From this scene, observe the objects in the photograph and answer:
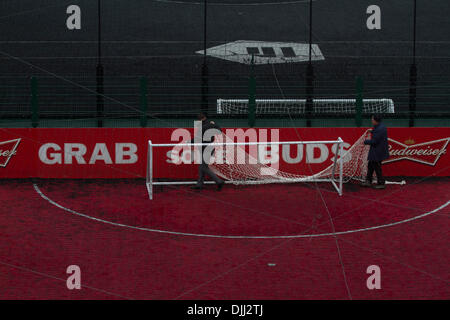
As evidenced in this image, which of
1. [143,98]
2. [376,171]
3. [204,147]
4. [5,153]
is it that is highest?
[143,98]

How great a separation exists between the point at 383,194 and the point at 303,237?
162 inches

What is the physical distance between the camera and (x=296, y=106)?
69.9ft

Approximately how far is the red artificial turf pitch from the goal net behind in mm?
4342

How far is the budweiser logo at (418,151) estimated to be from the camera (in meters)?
17.6

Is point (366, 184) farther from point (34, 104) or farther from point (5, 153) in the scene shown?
point (5, 153)

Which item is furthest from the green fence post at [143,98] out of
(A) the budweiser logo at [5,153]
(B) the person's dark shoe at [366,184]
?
(B) the person's dark shoe at [366,184]

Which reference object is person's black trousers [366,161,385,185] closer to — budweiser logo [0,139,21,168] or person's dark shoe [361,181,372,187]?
person's dark shoe [361,181,372,187]

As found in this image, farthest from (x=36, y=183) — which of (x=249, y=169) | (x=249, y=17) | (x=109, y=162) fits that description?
(x=249, y=17)

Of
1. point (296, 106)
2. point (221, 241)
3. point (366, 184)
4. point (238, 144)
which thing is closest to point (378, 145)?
point (366, 184)

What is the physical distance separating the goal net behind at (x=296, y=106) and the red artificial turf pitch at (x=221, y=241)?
14.2 feet

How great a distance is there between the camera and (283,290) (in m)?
9.71

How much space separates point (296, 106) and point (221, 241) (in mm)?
9891

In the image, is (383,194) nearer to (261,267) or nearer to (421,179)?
(421,179)

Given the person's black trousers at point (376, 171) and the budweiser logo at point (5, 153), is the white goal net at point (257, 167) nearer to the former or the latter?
the person's black trousers at point (376, 171)
